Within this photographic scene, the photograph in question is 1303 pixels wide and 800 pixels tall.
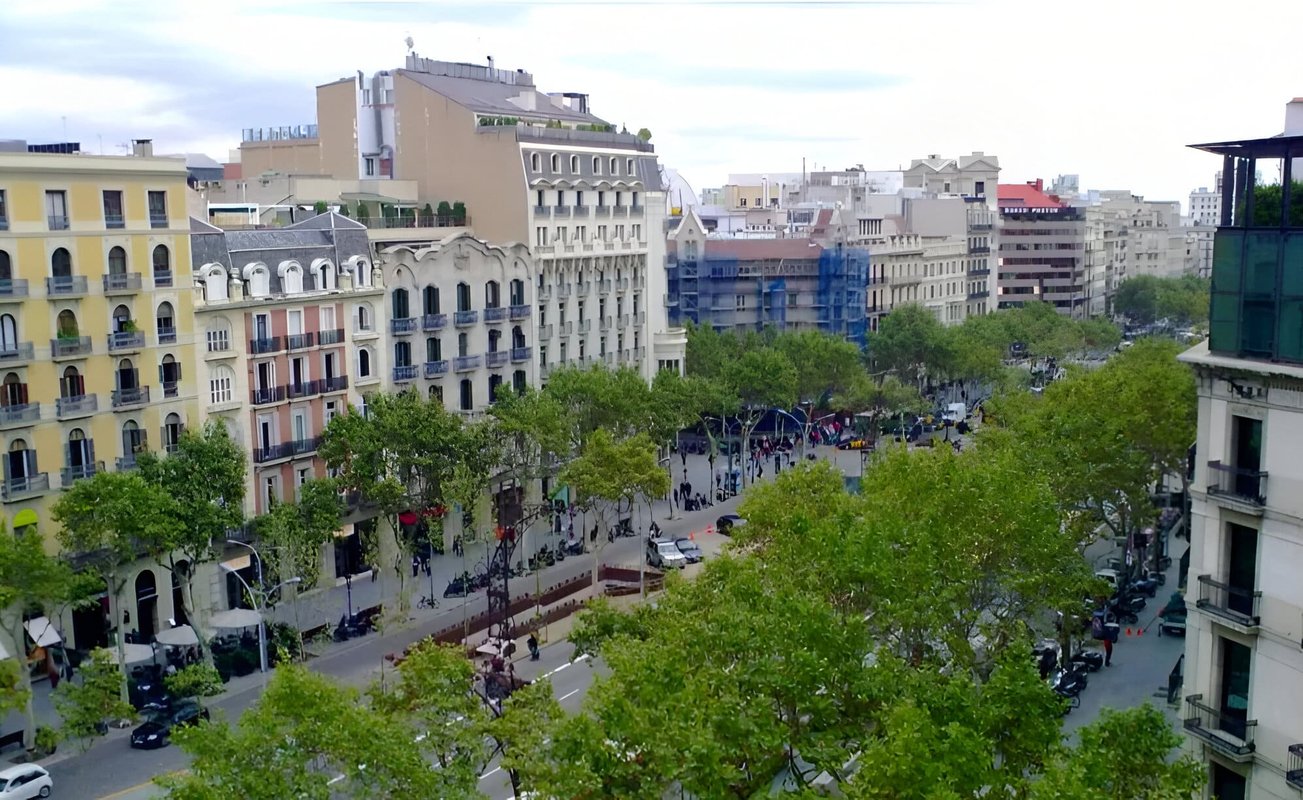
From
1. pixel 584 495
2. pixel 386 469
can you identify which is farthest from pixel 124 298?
pixel 584 495

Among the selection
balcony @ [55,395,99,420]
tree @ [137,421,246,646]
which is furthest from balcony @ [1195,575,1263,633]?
balcony @ [55,395,99,420]

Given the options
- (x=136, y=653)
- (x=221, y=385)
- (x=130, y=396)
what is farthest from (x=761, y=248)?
(x=136, y=653)

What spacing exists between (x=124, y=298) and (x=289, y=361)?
898 cm

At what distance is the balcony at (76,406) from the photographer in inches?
2069

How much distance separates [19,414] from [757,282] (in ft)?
222

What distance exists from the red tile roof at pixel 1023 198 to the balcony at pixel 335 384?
414ft

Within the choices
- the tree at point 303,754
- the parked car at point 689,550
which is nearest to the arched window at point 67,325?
the parked car at point 689,550

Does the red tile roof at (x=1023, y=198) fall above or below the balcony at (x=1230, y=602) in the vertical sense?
above

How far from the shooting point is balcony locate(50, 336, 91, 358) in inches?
2066

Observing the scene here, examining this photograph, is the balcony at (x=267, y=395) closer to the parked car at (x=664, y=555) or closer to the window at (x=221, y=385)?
the window at (x=221, y=385)

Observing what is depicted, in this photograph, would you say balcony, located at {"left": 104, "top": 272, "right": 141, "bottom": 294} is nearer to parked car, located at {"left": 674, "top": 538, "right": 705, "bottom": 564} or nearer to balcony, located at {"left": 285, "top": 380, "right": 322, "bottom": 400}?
balcony, located at {"left": 285, "top": 380, "right": 322, "bottom": 400}

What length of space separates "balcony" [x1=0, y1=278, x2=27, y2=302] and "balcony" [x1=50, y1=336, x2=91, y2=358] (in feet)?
7.04

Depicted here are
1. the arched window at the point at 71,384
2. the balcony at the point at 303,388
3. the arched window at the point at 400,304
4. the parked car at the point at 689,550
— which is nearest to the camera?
the arched window at the point at 71,384

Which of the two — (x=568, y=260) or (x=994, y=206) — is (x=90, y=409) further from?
(x=994, y=206)
